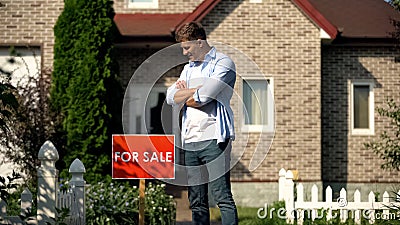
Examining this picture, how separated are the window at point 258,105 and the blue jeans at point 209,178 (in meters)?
9.70

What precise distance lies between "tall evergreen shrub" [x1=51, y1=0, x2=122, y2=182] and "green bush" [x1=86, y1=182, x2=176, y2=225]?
6.47 feet

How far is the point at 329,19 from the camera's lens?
1891 cm

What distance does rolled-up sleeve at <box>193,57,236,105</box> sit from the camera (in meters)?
6.86

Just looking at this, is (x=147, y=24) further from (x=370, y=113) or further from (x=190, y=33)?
(x=190, y=33)

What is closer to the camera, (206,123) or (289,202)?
(206,123)

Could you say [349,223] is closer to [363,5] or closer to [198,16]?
[198,16]

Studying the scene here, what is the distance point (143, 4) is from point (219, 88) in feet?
40.6

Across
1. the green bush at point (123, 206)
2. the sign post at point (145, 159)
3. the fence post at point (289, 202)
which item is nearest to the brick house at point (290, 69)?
the green bush at point (123, 206)

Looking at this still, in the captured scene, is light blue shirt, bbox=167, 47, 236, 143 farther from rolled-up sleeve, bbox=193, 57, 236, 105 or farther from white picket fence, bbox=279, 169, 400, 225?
white picket fence, bbox=279, 169, 400, 225

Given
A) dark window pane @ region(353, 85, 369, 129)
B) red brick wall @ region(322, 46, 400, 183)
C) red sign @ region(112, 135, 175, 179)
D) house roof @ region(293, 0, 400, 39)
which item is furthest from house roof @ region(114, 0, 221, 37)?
red sign @ region(112, 135, 175, 179)

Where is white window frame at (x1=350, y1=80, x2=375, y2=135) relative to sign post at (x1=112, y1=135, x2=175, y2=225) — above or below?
above

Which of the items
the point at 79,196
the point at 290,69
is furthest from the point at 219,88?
the point at 290,69

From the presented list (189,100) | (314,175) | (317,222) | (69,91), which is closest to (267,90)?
(314,175)

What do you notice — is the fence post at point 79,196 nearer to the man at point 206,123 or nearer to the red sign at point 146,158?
the red sign at point 146,158
